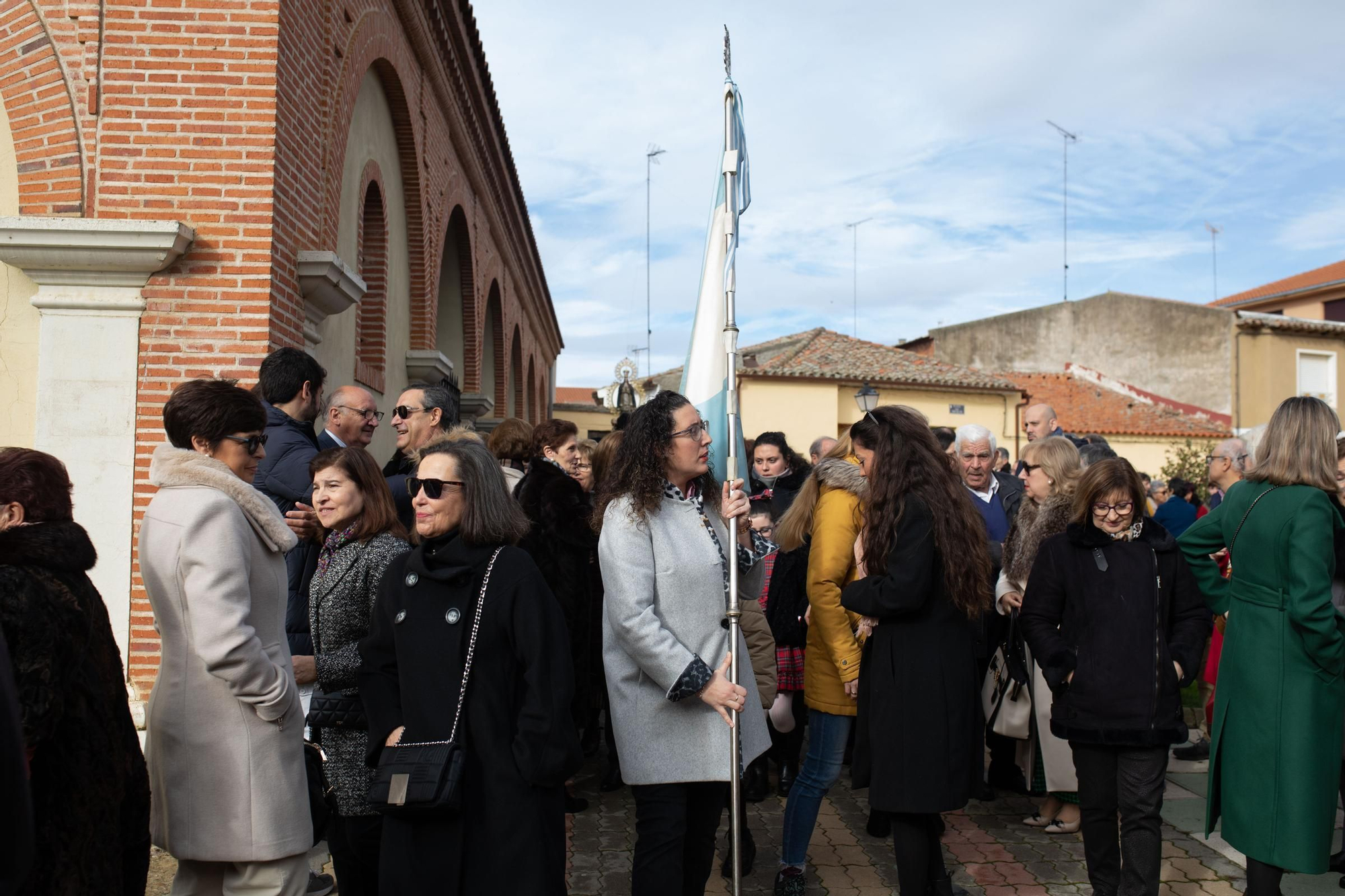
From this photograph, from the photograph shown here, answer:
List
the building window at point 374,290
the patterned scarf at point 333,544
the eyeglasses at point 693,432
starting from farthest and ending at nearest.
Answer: the building window at point 374,290
the patterned scarf at point 333,544
the eyeglasses at point 693,432

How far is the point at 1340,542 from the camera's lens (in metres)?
4.18

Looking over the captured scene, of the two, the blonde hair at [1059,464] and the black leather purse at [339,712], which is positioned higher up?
the blonde hair at [1059,464]

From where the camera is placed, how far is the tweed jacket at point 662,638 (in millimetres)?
3438

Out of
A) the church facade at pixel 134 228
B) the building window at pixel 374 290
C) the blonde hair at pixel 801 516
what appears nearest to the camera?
the blonde hair at pixel 801 516

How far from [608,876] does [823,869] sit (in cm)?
100

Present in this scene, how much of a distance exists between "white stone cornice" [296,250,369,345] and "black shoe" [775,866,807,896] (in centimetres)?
456

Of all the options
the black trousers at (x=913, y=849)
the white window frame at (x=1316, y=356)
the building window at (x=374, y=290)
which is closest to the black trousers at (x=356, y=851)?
the black trousers at (x=913, y=849)

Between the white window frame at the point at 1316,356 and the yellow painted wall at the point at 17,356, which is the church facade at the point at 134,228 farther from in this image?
the white window frame at the point at 1316,356

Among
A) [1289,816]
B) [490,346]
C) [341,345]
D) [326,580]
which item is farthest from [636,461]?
[490,346]

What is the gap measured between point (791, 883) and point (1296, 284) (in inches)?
1782

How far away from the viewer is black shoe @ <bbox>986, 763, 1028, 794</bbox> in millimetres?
6277

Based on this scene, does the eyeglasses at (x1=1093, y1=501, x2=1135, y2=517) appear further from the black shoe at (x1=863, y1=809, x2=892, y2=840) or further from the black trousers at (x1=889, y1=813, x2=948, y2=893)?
the black shoe at (x1=863, y1=809, x2=892, y2=840)

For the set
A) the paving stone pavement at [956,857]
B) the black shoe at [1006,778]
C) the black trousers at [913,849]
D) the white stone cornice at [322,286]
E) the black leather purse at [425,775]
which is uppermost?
the white stone cornice at [322,286]

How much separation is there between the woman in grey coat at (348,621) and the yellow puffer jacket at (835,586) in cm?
172
